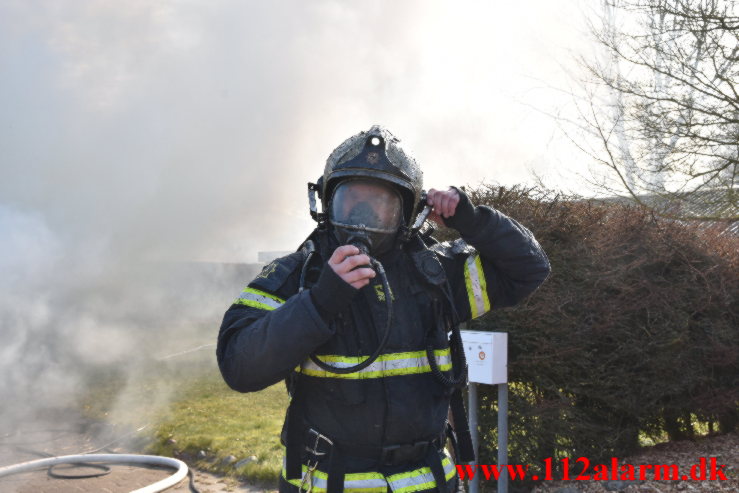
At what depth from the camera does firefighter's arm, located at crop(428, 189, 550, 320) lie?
7.53 ft

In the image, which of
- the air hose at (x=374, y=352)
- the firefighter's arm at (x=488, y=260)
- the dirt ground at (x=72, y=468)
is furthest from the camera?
the dirt ground at (x=72, y=468)

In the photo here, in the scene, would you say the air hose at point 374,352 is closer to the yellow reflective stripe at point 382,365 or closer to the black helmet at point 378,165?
the yellow reflective stripe at point 382,365

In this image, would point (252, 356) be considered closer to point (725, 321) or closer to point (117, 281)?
point (725, 321)

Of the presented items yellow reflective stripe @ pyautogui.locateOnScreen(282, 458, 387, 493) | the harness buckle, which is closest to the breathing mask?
the harness buckle

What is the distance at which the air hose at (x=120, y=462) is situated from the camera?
16.5ft

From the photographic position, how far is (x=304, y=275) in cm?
209

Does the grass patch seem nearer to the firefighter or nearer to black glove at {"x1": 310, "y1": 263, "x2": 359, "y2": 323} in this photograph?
the firefighter

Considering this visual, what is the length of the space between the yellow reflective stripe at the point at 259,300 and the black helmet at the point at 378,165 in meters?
0.51

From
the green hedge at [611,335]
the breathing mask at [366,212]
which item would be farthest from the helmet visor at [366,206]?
the green hedge at [611,335]

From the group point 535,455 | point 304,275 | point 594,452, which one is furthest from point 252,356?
point 594,452

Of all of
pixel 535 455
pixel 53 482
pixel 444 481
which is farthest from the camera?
pixel 53 482

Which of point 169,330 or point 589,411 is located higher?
point 169,330

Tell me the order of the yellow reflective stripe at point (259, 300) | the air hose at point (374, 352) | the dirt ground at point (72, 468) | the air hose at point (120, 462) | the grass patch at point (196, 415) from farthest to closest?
the grass patch at point (196, 415)
the dirt ground at point (72, 468)
the air hose at point (120, 462)
the yellow reflective stripe at point (259, 300)
the air hose at point (374, 352)

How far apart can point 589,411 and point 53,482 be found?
4538mm
